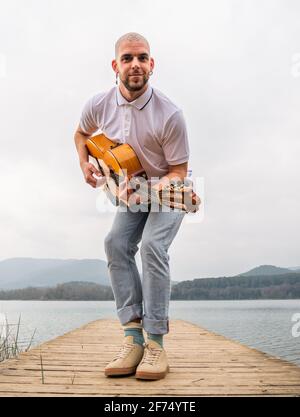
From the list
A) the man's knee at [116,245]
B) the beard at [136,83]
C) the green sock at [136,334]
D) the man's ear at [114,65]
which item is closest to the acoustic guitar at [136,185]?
the man's knee at [116,245]

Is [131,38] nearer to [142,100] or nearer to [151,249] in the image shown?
[142,100]

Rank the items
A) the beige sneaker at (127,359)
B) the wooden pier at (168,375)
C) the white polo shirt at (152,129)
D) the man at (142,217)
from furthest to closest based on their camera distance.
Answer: the white polo shirt at (152,129), the man at (142,217), the beige sneaker at (127,359), the wooden pier at (168,375)

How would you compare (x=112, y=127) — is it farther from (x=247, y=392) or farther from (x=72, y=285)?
(x=72, y=285)

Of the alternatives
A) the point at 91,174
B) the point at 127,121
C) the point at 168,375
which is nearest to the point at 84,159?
the point at 91,174

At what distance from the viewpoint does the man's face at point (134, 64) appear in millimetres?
3115

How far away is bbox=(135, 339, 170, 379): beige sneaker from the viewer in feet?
9.47

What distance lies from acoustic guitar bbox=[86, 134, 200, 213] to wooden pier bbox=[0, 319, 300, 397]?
1164 millimetres

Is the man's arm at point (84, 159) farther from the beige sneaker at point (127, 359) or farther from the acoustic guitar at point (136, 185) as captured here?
the beige sneaker at point (127, 359)

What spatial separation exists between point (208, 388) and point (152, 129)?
171 cm

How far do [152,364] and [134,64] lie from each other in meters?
1.98

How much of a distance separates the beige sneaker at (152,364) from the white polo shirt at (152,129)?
1.20m

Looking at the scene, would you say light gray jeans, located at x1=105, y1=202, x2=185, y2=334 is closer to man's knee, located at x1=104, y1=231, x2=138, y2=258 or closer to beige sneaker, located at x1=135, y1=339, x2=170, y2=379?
man's knee, located at x1=104, y1=231, x2=138, y2=258

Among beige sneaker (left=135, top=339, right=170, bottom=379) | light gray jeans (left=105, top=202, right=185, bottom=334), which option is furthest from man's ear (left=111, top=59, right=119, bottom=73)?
beige sneaker (left=135, top=339, right=170, bottom=379)

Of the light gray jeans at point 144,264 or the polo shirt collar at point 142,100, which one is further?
the polo shirt collar at point 142,100
